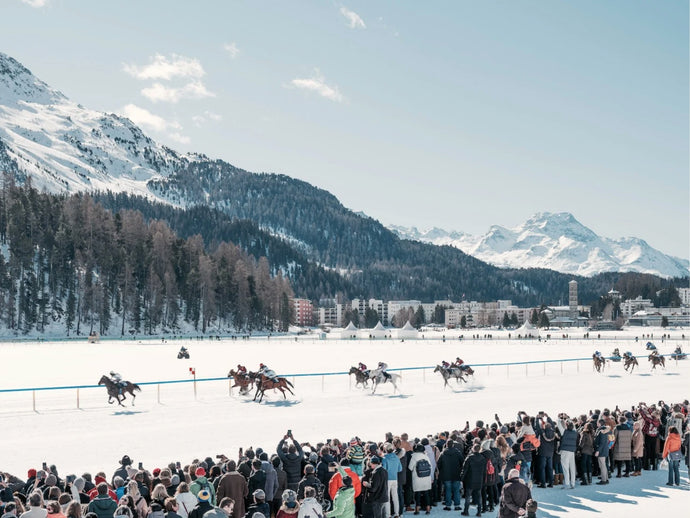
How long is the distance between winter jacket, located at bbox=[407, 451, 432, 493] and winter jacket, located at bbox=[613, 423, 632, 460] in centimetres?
552

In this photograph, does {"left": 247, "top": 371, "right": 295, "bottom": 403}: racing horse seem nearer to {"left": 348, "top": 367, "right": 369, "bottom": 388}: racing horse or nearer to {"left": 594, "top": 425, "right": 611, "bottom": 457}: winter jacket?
{"left": 348, "top": 367, "right": 369, "bottom": 388}: racing horse

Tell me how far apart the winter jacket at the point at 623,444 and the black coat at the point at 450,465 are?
4835 mm

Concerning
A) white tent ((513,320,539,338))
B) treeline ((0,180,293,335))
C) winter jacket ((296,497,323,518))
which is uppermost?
treeline ((0,180,293,335))

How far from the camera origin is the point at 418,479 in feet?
40.8

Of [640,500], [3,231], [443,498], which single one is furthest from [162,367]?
[3,231]

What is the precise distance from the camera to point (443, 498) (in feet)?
45.8

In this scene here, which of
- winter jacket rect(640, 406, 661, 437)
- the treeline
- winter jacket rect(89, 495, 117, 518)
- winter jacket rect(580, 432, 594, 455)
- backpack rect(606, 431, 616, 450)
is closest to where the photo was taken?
winter jacket rect(89, 495, 117, 518)

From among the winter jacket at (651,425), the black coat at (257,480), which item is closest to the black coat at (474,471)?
the black coat at (257,480)

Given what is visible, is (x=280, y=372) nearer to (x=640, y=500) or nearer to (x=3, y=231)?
(x=640, y=500)

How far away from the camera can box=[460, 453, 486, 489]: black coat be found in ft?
→ 40.2

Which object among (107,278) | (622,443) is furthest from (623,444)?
(107,278)

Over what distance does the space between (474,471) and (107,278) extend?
109661 millimetres

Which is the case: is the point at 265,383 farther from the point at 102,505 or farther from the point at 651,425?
the point at 102,505

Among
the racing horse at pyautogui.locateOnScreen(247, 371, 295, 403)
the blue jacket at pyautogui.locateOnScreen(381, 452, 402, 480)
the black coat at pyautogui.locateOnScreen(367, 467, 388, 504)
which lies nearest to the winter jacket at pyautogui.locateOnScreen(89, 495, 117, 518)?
the black coat at pyautogui.locateOnScreen(367, 467, 388, 504)
